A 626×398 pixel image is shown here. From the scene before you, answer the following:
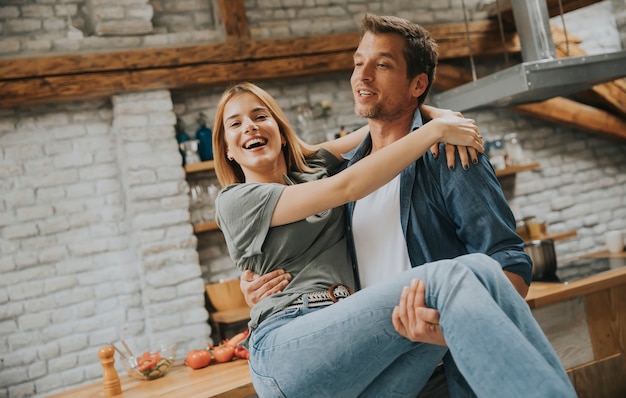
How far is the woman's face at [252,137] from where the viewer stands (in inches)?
88.9

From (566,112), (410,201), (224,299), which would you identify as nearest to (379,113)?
(410,201)

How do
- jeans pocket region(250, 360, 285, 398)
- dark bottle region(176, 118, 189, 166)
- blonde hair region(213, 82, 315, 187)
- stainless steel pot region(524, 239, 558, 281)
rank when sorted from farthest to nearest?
1. dark bottle region(176, 118, 189, 166)
2. stainless steel pot region(524, 239, 558, 281)
3. blonde hair region(213, 82, 315, 187)
4. jeans pocket region(250, 360, 285, 398)

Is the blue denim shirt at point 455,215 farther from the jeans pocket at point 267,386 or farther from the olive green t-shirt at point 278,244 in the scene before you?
the jeans pocket at point 267,386

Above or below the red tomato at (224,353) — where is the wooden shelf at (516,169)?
above

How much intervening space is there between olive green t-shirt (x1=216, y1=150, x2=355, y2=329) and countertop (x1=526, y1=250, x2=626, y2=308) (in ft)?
4.63

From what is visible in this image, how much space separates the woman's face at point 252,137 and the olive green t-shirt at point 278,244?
0.15 meters

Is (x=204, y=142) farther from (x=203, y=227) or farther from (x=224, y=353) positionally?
(x=224, y=353)

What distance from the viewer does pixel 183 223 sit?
4762mm

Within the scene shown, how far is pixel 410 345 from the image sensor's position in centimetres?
173

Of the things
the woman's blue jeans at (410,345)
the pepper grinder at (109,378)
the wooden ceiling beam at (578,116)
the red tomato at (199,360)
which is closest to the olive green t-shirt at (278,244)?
the woman's blue jeans at (410,345)

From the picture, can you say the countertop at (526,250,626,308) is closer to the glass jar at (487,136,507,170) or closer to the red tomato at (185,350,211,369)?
the red tomato at (185,350,211,369)

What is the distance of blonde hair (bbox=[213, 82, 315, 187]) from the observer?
2354mm

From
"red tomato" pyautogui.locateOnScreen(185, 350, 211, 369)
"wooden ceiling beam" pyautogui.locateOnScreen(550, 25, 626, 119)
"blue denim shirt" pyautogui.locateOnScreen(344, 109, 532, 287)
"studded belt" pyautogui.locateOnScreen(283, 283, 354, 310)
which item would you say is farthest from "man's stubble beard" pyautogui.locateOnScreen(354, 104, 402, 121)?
"wooden ceiling beam" pyautogui.locateOnScreen(550, 25, 626, 119)

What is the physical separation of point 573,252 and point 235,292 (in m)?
3.38
